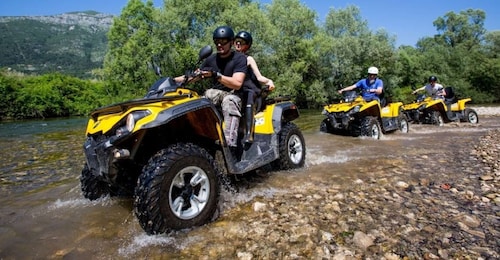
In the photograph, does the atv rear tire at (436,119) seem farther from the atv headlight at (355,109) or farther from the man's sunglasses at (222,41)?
the man's sunglasses at (222,41)

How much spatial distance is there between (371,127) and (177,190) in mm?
7551

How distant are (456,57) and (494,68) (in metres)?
5.88

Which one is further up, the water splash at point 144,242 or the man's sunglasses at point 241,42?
the man's sunglasses at point 241,42

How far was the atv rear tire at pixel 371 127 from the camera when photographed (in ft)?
31.3

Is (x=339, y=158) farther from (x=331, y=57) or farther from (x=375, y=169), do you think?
(x=331, y=57)

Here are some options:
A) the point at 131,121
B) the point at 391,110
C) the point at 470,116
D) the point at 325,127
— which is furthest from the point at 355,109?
the point at 470,116

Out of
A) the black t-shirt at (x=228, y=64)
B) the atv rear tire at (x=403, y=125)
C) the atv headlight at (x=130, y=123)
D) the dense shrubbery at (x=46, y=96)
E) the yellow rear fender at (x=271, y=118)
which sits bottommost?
the atv rear tire at (x=403, y=125)

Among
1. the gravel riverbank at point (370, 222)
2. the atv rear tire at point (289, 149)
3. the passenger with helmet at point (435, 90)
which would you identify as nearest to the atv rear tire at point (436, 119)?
the passenger with helmet at point (435, 90)

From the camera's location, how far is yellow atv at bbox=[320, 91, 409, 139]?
9695mm

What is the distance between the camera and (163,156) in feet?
10.5

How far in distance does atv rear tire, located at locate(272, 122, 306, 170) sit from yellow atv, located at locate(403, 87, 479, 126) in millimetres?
9958

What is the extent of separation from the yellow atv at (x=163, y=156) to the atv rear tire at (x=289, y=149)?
1.18 m

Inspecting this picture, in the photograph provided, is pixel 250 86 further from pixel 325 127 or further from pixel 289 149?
pixel 325 127

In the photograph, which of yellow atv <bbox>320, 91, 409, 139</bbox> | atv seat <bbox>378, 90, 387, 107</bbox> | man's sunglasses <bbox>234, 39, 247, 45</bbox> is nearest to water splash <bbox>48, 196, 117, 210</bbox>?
man's sunglasses <bbox>234, 39, 247, 45</bbox>
